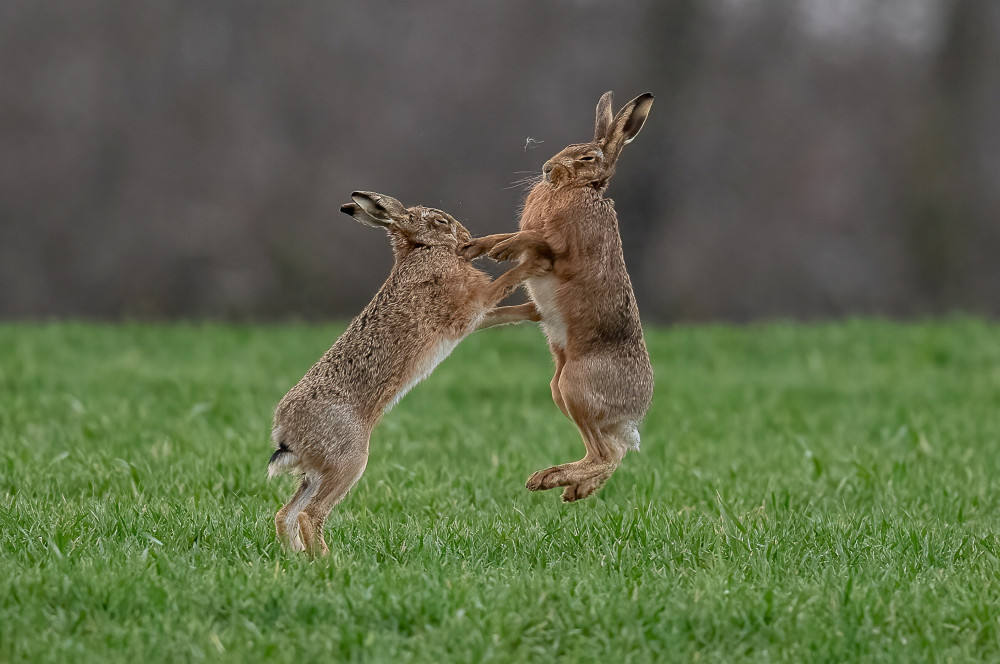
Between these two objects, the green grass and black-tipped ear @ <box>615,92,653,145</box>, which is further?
black-tipped ear @ <box>615,92,653,145</box>

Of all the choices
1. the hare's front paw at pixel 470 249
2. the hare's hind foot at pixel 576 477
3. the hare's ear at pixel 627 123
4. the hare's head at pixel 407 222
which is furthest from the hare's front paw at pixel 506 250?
the hare's hind foot at pixel 576 477

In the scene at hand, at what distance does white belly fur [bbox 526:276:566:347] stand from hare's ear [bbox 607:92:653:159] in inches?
22.4

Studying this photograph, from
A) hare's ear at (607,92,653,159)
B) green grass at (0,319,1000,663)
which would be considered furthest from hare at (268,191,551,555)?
hare's ear at (607,92,653,159)

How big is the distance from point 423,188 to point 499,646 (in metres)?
9.65

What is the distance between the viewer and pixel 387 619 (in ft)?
11.0

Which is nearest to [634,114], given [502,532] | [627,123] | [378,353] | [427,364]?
[627,123]

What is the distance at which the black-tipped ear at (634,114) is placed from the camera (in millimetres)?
4398

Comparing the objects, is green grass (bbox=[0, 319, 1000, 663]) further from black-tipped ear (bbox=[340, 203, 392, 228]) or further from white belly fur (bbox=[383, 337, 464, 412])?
black-tipped ear (bbox=[340, 203, 392, 228])

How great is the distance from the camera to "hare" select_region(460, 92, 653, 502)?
14.3ft

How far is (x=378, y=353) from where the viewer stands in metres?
4.08

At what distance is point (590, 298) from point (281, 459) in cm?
131

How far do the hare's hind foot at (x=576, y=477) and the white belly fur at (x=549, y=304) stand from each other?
496mm

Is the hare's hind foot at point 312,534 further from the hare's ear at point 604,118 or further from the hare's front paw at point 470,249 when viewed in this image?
the hare's ear at point 604,118

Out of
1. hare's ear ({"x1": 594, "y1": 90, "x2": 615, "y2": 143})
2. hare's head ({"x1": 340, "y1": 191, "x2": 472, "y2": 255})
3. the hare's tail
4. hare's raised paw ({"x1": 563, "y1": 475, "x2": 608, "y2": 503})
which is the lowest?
hare's raised paw ({"x1": 563, "y1": 475, "x2": 608, "y2": 503})
